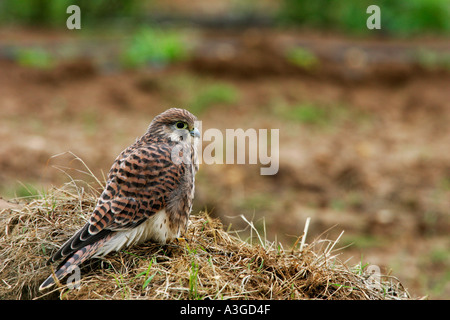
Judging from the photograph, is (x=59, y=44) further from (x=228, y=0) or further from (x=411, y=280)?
(x=411, y=280)

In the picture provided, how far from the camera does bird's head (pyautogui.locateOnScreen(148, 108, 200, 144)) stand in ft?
13.0

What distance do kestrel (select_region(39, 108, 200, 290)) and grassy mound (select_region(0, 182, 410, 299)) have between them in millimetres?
109

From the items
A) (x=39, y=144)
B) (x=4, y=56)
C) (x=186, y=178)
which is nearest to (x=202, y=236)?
(x=186, y=178)

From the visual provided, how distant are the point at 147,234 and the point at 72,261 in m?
0.56

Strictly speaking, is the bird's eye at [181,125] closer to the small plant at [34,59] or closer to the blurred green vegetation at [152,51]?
the blurred green vegetation at [152,51]

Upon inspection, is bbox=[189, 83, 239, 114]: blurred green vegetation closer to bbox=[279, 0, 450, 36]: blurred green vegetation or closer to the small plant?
the small plant

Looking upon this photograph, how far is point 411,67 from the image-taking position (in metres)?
11.2

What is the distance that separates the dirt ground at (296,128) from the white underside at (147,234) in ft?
6.17

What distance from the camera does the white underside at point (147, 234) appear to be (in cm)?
356

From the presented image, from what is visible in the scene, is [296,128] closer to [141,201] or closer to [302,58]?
[302,58]

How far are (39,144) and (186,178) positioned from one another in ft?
14.8

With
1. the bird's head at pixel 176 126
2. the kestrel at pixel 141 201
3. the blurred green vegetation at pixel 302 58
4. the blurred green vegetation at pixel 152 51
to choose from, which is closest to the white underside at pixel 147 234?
the kestrel at pixel 141 201

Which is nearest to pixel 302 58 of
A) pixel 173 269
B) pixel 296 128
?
pixel 296 128

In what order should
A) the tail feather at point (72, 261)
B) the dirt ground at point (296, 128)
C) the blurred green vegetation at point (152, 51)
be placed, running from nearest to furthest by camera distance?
the tail feather at point (72, 261) → the dirt ground at point (296, 128) → the blurred green vegetation at point (152, 51)
